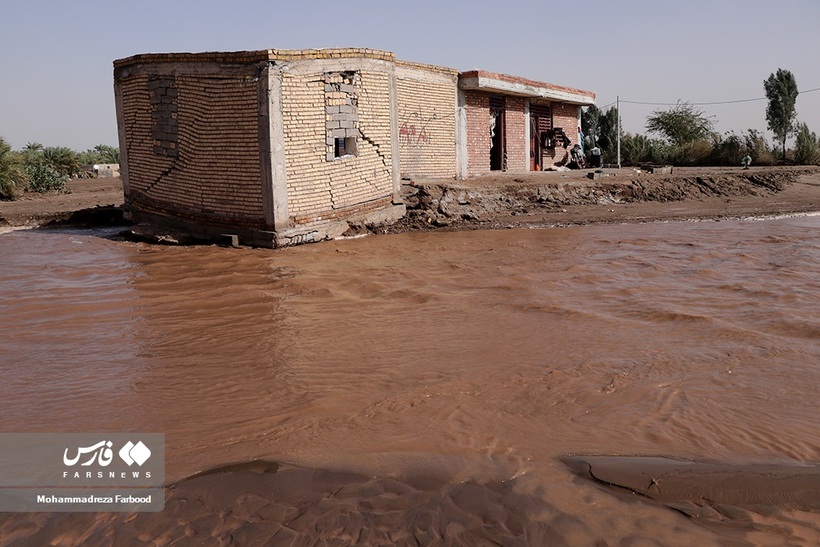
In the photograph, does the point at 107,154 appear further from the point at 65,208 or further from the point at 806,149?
the point at 806,149

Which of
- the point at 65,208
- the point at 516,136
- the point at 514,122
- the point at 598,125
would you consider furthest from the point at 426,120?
the point at 598,125

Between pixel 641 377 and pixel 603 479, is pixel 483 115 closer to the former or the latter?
pixel 641 377

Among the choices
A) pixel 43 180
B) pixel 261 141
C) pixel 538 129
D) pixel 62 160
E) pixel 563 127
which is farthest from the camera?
pixel 62 160

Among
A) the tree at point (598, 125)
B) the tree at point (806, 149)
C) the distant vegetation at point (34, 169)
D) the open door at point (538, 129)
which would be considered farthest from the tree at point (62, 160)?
the tree at point (806, 149)

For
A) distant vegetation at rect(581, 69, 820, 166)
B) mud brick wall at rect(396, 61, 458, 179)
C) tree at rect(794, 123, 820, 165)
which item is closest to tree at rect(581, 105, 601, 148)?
distant vegetation at rect(581, 69, 820, 166)

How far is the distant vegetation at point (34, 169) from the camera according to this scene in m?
18.7

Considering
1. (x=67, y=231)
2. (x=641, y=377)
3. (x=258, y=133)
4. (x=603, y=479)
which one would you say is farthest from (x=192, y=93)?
(x=603, y=479)

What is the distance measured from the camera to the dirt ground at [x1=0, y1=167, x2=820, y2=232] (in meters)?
14.6

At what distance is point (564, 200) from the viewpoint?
16500 mm

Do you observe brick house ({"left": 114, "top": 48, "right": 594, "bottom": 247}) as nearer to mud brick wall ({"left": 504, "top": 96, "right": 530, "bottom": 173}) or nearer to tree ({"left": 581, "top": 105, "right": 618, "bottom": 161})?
mud brick wall ({"left": 504, "top": 96, "right": 530, "bottom": 173})

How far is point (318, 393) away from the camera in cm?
517

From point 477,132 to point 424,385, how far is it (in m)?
14.2

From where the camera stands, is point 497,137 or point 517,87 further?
point 497,137

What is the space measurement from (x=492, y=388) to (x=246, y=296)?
4.26 m
